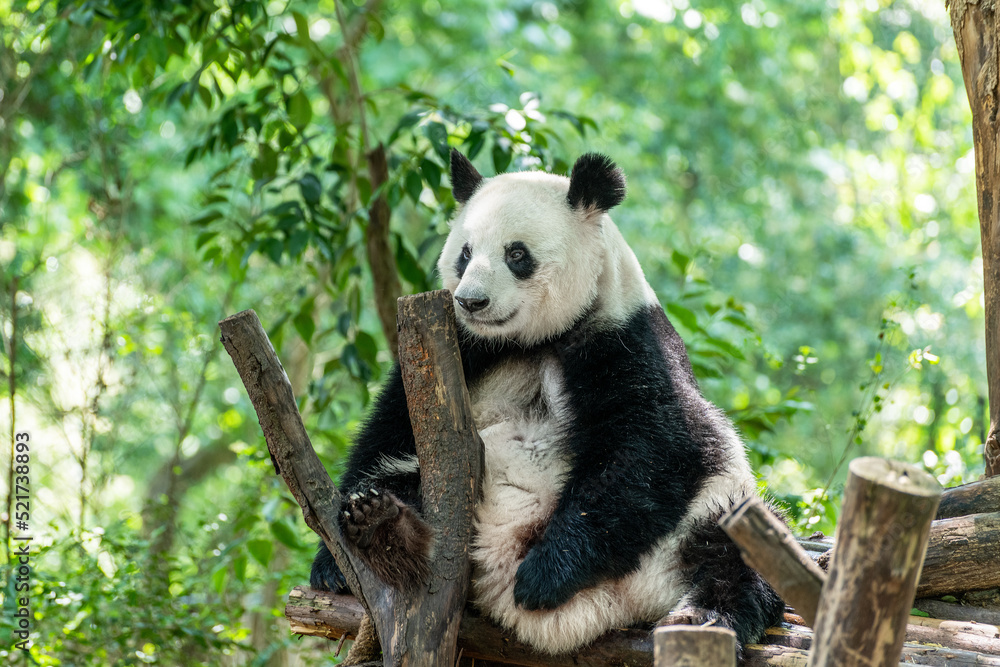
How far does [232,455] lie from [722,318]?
6.28m

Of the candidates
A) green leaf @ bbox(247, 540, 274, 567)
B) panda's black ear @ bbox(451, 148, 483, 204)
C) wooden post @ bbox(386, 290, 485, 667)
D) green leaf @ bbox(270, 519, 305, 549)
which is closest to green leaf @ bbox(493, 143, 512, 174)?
panda's black ear @ bbox(451, 148, 483, 204)

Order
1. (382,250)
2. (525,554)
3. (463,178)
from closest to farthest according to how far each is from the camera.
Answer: (525,554) < (463,178) < (382,250)

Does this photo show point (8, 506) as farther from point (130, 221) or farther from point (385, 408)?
point (130, 221)

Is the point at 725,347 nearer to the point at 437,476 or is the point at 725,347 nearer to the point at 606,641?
the point at 606,641

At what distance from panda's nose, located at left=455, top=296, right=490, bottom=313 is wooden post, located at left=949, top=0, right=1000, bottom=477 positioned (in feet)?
6.52

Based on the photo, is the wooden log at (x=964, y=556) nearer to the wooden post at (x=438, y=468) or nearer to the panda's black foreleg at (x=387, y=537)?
the wooden post at (x=438, y=468)

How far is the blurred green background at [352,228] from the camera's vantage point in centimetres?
419

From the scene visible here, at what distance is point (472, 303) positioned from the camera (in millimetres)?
2660

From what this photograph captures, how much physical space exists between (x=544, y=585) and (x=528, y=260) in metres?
1.13

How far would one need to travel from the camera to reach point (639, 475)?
251 centimetres

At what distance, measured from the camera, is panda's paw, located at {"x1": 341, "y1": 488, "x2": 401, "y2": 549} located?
2.36 metres

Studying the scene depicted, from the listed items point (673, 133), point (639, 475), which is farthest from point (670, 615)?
point (673, 133)

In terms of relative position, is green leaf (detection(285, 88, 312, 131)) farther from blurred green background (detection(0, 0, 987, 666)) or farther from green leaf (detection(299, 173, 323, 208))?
green leaf (detection(299, 173, 323, 208))

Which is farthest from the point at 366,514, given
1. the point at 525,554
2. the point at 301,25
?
the point at 301,25
